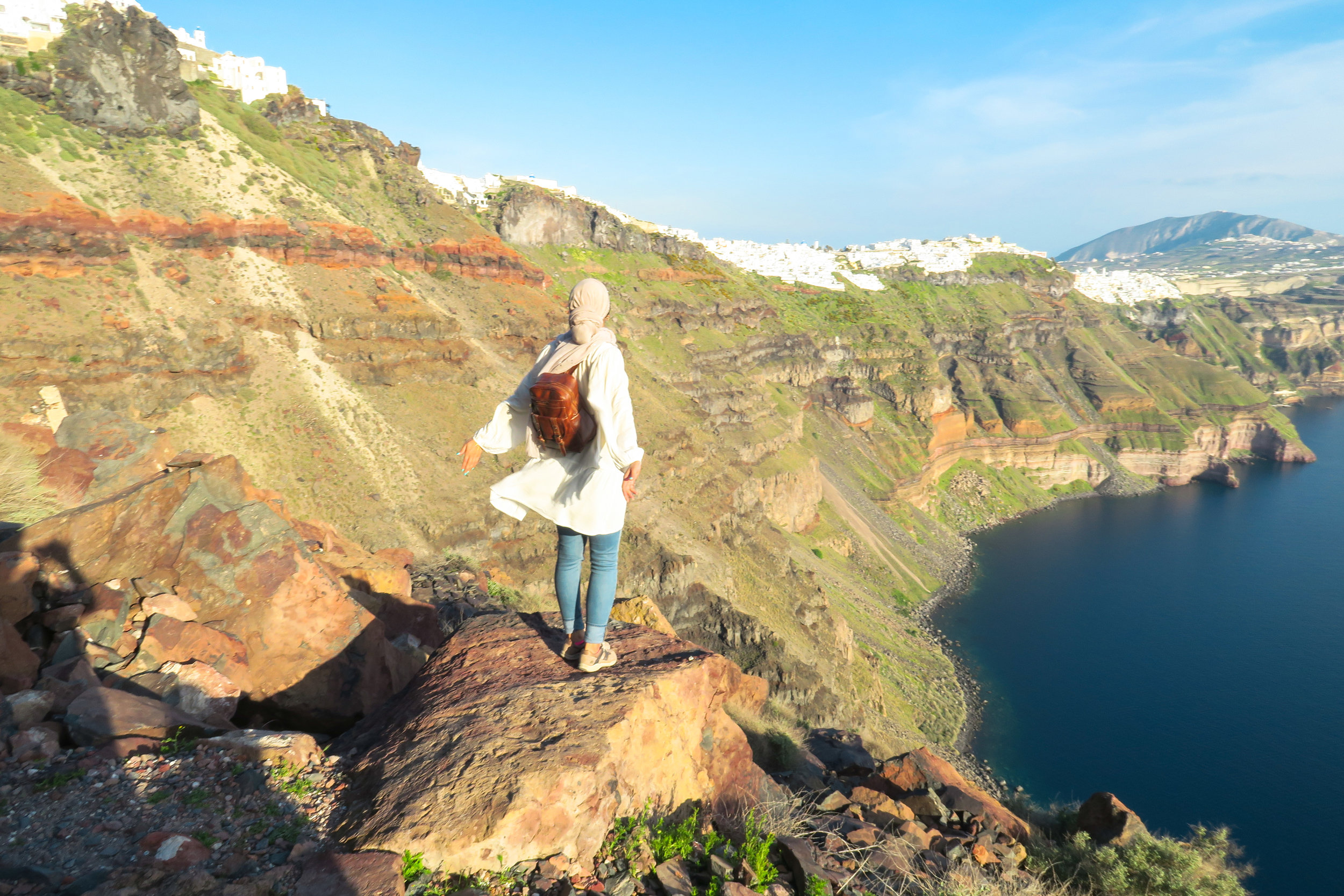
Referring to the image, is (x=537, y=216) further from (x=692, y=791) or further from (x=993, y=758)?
(x=692, y=791)

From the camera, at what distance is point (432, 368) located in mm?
35688

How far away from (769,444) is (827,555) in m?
13.2

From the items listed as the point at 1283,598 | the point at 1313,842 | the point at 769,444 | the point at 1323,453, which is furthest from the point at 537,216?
the point at 1323,453

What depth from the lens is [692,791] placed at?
4980 mm

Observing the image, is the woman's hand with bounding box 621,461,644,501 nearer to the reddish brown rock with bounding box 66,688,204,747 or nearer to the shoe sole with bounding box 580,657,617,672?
the shoe sole with bounding box 580,657,617,672

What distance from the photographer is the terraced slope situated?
26.6m

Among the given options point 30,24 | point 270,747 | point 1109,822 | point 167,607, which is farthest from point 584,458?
point 30,24

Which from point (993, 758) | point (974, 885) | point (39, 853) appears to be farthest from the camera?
point (993, 758)

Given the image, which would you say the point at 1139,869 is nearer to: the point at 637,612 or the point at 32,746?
the point at 637,612

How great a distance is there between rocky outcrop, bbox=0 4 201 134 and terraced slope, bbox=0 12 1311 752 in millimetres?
1108

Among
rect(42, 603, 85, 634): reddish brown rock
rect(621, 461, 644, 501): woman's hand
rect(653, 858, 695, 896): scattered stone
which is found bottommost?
rect(653, 858, 695, 896): scattered stone

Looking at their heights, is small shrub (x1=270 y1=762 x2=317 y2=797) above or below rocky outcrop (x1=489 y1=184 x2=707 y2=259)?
below

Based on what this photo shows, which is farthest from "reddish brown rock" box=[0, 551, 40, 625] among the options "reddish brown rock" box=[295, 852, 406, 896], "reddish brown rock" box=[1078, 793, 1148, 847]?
"reddish brown rock" box=[1078, 793, 1148, 847]

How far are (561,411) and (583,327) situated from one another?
28.2 inches
